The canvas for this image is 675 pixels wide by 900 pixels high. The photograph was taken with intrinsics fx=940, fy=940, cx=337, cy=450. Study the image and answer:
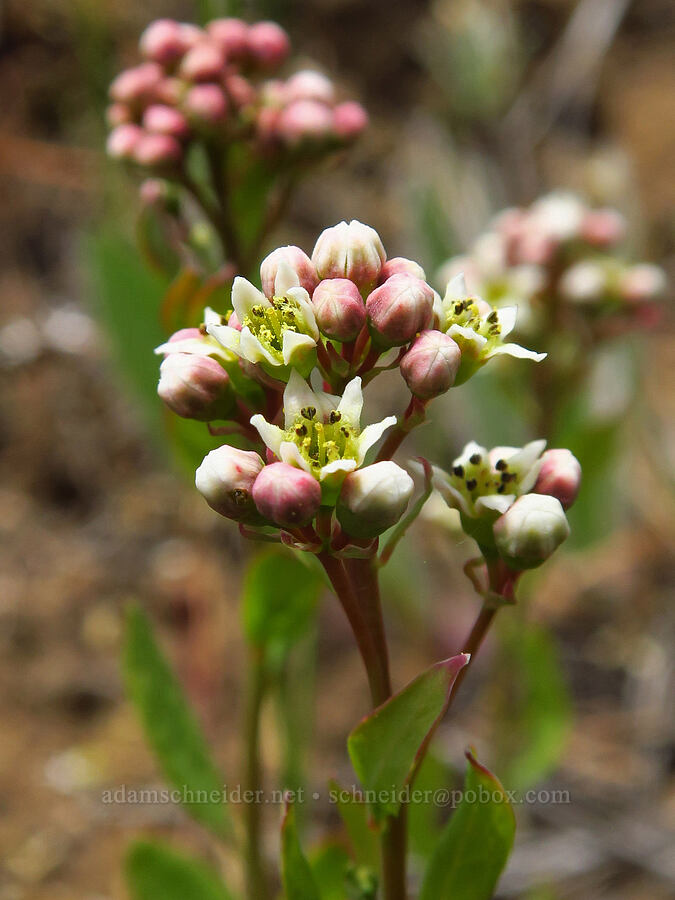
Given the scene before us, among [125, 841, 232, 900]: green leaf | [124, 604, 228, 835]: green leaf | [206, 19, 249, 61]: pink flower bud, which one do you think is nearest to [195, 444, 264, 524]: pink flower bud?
[124, 604, 228, 835]: green leaf

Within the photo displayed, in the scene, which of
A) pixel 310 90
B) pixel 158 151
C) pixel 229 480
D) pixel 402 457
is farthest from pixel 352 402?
pixel 402 457

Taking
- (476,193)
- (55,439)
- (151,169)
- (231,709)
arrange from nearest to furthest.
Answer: (151,169) → (231,709) → (55,439) → (476,193)

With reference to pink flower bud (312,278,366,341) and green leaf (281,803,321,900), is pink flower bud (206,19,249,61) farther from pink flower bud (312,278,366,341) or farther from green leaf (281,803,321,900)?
green leaf (281,803,321,900)

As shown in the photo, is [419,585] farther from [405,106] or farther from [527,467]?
[405,106]

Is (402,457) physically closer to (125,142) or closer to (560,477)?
(125,142)

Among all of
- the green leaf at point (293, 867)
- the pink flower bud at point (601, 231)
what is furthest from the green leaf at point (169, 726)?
the pink flower bud at point (601, 231)

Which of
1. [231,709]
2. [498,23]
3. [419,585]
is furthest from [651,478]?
[498,23]

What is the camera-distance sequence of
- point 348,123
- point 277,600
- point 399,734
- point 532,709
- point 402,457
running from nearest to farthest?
point 399,734, point 277,600, point 348,123, point 532,709, point 402,457
